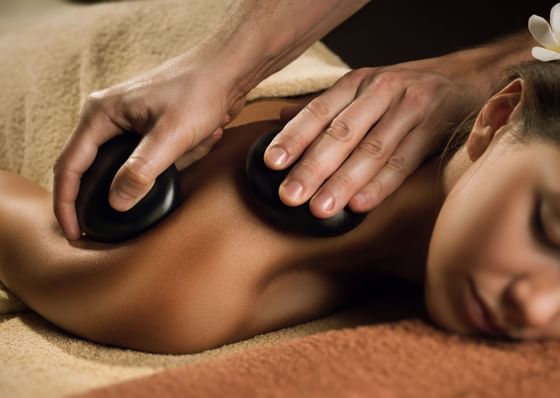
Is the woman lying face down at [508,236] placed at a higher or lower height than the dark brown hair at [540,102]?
lower

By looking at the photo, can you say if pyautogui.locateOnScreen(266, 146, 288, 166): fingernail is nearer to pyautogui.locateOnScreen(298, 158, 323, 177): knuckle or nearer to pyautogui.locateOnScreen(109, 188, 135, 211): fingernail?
pyautogui.locateOnScreen(298, 158, 323, 177): knuckle

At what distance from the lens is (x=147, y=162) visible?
994mm

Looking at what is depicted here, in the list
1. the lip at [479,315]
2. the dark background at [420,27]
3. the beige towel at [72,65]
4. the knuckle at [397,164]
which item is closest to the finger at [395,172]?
the knuckle at [397,164]

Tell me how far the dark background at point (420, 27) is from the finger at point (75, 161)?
107cm

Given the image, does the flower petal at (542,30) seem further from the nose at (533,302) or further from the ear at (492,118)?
the nose at (533,302)

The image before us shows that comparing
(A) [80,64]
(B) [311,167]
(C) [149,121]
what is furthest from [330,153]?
(A) [80,64]

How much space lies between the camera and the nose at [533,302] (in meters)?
0.81

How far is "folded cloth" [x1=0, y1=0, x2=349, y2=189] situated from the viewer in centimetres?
146

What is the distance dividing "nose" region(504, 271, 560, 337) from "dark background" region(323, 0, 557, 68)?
1.07 meters

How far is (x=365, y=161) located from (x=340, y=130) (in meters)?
0.05

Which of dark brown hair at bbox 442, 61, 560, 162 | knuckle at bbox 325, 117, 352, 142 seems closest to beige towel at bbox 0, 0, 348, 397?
knuckle at bbox 325, 117, 352, 142

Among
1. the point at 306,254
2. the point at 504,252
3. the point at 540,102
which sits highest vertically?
the point at 540,102

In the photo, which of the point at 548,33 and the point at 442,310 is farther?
the point at 548,33

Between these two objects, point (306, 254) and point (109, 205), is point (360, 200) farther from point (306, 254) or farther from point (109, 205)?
point (109, 205)
